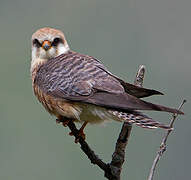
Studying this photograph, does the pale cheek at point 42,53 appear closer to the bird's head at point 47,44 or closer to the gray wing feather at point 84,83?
the bird's head at point 47,44

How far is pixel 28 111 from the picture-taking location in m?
33.1

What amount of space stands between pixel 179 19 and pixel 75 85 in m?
47.1

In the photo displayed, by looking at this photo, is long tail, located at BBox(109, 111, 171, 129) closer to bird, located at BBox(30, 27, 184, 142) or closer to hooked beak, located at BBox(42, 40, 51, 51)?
bird, located at BBox(30, 27, 184, 142)

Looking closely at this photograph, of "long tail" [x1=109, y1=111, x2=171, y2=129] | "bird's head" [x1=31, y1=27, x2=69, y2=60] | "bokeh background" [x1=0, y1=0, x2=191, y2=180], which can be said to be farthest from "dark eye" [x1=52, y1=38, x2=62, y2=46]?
"bokeh background" [x1=0, y1=0, x2=191, y2=180]

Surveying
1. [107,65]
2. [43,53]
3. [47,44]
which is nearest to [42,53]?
[43,53]

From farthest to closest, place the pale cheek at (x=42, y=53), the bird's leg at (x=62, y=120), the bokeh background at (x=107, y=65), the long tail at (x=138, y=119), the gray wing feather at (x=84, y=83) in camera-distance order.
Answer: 1. the bokeh background at (x=107, y=65)
2. the pale cheek at (x=42, y=53)
3. the bird's leg at (x=62, y=120)
4. the gray wing feather at (x=84, y=83)
5. the long tail at (x=138, y=119)

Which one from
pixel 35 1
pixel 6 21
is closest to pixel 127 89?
pixel 6 21

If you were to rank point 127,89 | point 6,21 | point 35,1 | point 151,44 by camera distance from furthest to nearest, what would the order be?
point 35,1
point 6,21
point 151,44
point 127,89

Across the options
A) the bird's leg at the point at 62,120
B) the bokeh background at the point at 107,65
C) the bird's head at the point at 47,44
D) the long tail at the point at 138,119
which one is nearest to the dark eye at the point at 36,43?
the bird's head at the point at 47,44

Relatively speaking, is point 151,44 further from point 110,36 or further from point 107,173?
point 107,173

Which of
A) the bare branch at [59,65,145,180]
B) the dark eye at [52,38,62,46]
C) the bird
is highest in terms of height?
the dark eye at [52,38,62,46]

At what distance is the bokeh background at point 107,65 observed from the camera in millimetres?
26203

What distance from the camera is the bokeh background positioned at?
26.2 meters

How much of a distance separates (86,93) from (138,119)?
73 centimetres
